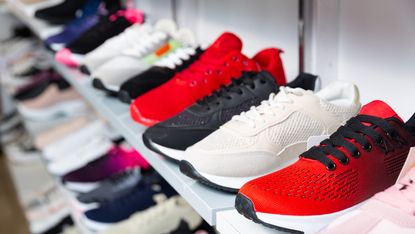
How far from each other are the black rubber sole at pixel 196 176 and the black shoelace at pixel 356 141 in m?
0.11

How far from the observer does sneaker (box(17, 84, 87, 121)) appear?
1788mm

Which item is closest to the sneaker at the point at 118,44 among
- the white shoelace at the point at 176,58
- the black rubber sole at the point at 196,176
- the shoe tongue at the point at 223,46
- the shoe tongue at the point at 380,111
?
the white shoelace at the point at 176,58

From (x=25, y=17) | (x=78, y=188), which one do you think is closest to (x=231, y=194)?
(x=78, y=188)

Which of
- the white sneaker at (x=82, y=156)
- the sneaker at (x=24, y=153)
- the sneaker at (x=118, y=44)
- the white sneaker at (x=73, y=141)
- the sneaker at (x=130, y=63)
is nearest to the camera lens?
the sneaker at (x=130, y=63)

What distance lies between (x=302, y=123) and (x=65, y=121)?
1383 mm

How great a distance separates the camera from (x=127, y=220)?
112 cm

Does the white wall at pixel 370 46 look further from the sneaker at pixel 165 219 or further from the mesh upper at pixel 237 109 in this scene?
the sneaker at pixel 165 219

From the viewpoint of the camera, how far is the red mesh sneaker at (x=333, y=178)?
19.5 inches

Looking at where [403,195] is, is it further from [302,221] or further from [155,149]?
[155,149]

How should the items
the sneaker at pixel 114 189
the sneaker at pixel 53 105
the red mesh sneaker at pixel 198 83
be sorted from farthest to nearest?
the sneaker at pixel 53 105 → the sneaker at pixel 114 189 → the red mesh sneaker at pixel 198 83

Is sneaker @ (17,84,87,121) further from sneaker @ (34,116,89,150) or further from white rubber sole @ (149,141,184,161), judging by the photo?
white rubber sole @ (149,141,184,161)

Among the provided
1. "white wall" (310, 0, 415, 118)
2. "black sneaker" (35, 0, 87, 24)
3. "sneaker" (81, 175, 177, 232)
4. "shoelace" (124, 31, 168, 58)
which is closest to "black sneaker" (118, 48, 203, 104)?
"shoelace" (124, 31, 168, 58)

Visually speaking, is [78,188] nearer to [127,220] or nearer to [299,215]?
[127,220]

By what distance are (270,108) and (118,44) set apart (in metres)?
0.53
